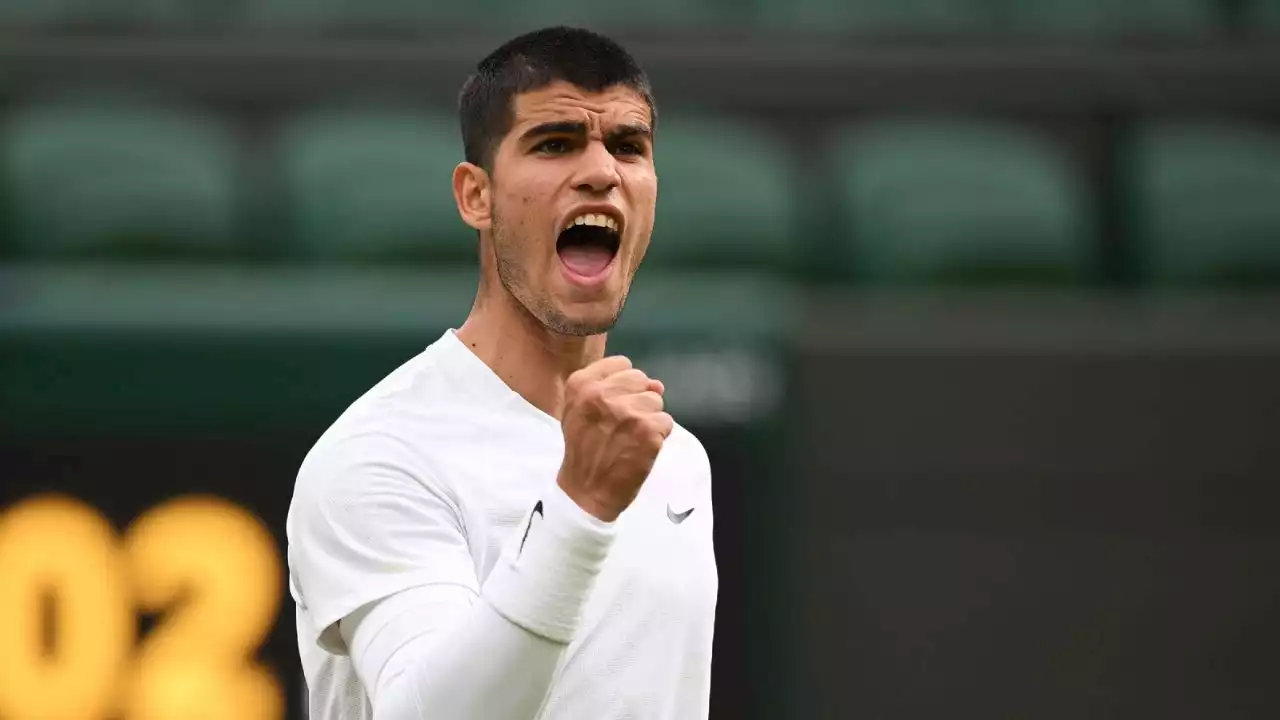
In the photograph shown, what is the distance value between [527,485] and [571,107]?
39cm

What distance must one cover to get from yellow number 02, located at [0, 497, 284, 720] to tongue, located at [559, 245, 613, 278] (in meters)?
1.53

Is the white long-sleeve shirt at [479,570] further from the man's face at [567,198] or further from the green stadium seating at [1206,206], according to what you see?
the green stadium seating at [1206,206]

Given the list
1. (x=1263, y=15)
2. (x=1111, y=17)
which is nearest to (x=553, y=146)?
(x=1111, y=17)

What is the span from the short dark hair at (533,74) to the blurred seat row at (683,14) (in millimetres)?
3306

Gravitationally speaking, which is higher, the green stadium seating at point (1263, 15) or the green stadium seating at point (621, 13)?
the green stadium seating at point (621, 13)

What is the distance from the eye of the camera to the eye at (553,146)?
2.01 metres

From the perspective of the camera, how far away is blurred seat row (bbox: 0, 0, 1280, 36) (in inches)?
213

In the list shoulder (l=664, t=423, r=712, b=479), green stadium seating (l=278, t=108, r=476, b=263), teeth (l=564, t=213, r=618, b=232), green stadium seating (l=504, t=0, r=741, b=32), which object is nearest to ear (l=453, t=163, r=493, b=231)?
teeth (l=564, t=213, r=618, b=232)

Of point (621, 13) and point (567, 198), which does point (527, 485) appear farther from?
point (621, 13)

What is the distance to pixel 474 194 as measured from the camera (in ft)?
6.84

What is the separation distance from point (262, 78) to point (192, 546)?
2.07 meters

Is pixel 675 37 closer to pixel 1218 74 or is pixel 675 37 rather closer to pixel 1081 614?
pixel 1218 74

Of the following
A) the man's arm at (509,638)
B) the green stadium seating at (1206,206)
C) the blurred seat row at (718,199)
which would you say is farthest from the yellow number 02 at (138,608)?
the green stadium seating at (1206,206)

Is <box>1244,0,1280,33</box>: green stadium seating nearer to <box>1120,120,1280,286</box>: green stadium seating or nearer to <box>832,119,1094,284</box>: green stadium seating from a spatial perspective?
<box>1120,120,1280,286</box>: green stadium seating
